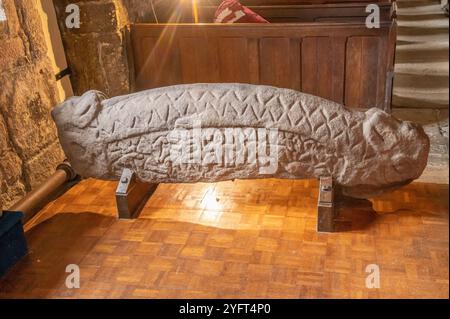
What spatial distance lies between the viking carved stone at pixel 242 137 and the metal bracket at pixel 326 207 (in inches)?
3.3

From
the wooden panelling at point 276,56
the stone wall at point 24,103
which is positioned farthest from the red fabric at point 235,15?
the stone wall at point 24,103

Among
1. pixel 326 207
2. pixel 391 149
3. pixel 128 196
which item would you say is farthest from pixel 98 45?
pixel 391 149

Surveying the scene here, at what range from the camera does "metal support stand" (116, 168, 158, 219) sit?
3.42m

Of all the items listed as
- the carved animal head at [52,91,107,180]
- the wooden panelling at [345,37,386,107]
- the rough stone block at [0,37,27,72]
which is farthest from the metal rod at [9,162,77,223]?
→ the wooden panelling at [345,37,386,107]

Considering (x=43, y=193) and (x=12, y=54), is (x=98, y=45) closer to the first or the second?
(x=12, y=54)

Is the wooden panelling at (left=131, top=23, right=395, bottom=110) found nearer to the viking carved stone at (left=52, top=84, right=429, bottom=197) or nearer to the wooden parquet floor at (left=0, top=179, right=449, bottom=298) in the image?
the wooden parquet floor at (left=0, top=179, right=449, bottom=298)

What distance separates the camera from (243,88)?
3.24 meters

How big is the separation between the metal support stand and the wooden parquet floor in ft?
0.22

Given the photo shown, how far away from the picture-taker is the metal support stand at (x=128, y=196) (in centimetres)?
342

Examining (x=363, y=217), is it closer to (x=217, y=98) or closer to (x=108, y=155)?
(x=217, y=98)

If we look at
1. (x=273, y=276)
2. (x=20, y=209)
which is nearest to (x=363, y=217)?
(x=273, y=276)

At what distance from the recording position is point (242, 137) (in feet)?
10.4

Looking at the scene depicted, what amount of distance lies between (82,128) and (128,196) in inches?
21.5

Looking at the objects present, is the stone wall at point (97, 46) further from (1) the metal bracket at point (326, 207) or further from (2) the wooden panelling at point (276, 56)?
(1) the metal bracket at point (326, 207)
